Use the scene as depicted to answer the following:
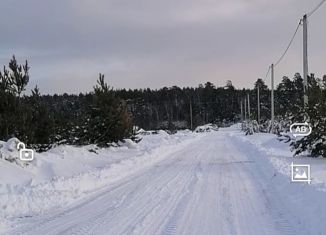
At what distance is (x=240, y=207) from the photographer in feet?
35.0

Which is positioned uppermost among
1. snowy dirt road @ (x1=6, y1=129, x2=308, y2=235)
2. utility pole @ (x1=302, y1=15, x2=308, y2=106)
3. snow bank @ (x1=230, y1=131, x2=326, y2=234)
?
utility pole @ (x1=302, y1=15, x2=308, y2=106)

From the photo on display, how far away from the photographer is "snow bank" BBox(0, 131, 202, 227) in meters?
11.2

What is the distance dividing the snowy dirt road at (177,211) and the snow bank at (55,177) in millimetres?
644

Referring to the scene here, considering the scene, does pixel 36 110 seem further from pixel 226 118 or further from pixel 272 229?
pixel 226 118

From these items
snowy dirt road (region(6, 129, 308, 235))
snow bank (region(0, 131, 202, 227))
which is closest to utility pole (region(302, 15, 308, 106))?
snow bank (region(0, 131, 202, 227))

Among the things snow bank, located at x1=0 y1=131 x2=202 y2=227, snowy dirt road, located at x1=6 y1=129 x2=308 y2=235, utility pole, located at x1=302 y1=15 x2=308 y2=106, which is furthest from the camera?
utility pole, located at x1=302 y1=15 x2=308 y2=106

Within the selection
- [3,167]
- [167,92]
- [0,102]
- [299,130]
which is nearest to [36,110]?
[0,102]

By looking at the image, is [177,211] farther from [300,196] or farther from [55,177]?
[55,177]

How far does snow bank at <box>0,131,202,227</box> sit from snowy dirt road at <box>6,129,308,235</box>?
2.11 ft

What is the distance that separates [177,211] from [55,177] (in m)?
7.11

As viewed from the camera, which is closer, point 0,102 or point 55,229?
point 55,229

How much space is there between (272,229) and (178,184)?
6571mm

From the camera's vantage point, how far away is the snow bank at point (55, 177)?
1123 cm

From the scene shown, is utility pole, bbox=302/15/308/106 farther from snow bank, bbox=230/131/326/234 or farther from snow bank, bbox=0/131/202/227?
snow bank, bbox=0/131/202/227
